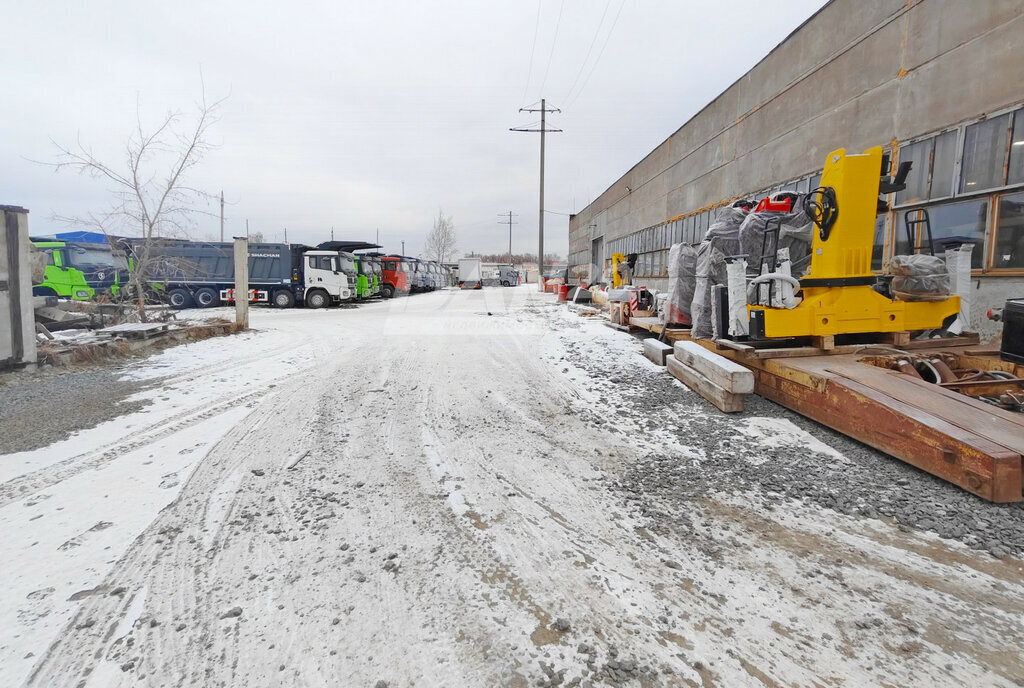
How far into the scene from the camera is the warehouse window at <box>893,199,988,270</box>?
6719 millimetres

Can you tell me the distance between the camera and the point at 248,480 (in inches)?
134

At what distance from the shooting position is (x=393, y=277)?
101ft

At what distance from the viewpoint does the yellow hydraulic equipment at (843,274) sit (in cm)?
489

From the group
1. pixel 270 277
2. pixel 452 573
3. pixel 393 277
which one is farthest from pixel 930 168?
pixel 393 277

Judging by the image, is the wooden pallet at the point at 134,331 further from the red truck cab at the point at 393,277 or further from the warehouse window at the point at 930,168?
the red truck cab at the point at 393,277

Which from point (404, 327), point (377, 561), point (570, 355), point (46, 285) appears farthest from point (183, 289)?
point (377, 561)

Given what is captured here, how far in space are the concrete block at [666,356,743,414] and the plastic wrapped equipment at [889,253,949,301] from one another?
2.35 meters

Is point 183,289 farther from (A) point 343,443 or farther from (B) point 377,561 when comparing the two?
(B) point 377,561

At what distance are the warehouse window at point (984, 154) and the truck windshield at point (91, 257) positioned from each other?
22196 millimetres

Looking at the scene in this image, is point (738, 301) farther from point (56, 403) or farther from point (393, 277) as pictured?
point (393, 277)

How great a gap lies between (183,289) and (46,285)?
4220 millimetres

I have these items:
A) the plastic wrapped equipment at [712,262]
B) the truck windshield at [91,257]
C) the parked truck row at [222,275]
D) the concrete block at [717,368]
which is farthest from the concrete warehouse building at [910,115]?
the truck windshield at [91,257]

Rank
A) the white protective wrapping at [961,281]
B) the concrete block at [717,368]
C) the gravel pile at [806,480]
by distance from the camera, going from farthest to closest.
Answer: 1. the white protective wrapping at [961,281]
2. the concrete block at [717,368]
3. the gravel pile at [806,480]

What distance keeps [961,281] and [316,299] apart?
2029 centimetres
